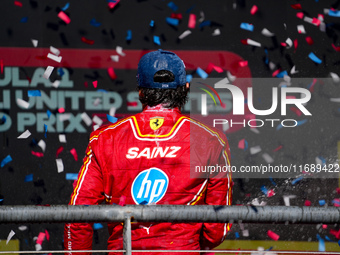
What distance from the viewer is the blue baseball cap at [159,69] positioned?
2.04 metres

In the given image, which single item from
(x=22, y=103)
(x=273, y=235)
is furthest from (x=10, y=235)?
(x=273, y=235)

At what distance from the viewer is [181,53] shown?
3.18 m

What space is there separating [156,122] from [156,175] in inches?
8.5

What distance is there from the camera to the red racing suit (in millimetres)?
1896

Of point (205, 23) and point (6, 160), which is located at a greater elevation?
point (205, 23)

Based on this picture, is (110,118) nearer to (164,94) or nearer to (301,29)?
(164,94)

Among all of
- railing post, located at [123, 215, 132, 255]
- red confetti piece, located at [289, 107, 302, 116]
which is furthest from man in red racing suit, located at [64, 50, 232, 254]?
red confetti piece, located at [289, 107, 302, 116]

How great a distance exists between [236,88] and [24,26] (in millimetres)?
1343

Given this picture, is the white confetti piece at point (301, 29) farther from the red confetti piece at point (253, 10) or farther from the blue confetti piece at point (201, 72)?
the blue confetti piece at point (201, 72)

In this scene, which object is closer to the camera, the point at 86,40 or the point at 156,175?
the point at 156,175

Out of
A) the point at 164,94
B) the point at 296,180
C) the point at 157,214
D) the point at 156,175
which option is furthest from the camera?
the point at 296,180

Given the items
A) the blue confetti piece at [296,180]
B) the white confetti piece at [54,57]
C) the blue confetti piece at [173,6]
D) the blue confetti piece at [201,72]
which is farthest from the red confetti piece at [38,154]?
the blue confetti piece at [296,180]

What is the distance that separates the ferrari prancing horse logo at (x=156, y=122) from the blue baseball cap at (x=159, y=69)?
130 mm

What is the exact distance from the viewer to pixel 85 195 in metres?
1.93
